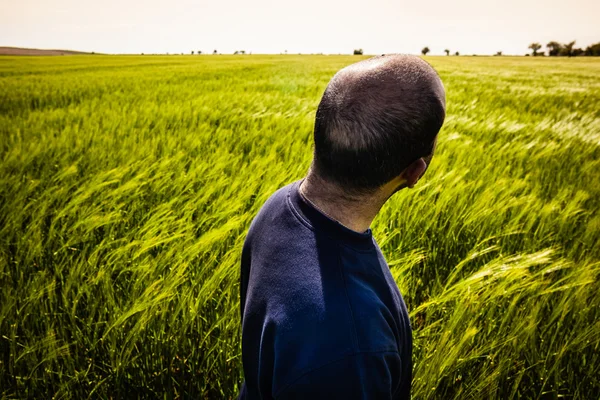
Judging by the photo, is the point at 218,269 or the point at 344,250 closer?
the point at 344,250

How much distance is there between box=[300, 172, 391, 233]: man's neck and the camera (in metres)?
0.49

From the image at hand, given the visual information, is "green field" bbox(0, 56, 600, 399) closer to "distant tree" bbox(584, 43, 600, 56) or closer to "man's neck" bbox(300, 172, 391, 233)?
"man's neck" bbox(300, 172, 391, 233)

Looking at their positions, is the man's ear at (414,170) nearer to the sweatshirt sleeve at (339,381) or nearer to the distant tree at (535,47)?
the sweatshirt sleeve at (339,381)

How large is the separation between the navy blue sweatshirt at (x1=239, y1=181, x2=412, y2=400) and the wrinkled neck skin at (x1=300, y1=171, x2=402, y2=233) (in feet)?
0.08

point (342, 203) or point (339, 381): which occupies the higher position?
point (342, 203)

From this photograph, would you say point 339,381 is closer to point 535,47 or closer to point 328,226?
point 328,226

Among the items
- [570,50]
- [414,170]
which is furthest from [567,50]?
[414,170]

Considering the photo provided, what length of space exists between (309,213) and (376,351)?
21 centimetres

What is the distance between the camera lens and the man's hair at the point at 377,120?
45cm

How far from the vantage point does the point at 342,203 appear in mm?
495

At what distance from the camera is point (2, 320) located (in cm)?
91

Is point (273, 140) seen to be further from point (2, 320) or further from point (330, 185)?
point (330, 185)

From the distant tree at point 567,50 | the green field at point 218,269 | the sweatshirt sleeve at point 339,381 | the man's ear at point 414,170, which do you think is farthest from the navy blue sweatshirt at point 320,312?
the distant tree at point 567,50

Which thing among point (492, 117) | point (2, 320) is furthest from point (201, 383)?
point (492, 117)
